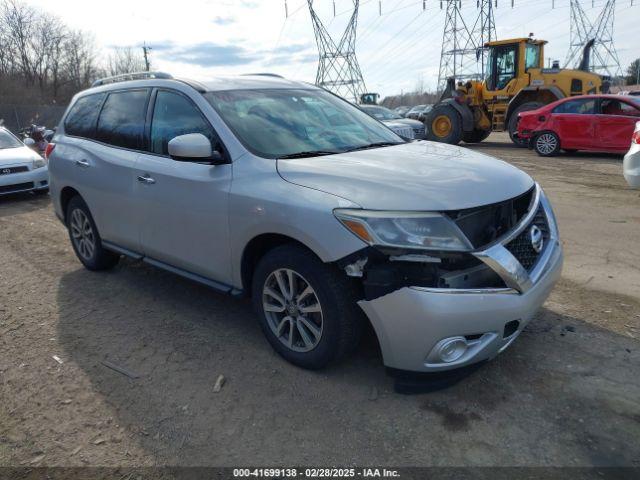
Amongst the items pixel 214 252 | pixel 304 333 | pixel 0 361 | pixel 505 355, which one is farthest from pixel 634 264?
pixel 0 361

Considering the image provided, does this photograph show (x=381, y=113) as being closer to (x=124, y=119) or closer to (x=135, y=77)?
(x=135, y=77)

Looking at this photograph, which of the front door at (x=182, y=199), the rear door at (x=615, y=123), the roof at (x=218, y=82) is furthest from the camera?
the rear door at (x=615, y=123)

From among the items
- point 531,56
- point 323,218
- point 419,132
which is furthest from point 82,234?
point 531,56

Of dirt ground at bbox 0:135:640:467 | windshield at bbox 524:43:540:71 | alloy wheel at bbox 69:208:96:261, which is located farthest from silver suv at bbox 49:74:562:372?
windshield at bbox 524:43:540:71

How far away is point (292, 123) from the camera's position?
3678mm

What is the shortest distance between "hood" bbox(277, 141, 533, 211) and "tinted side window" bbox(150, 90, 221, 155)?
818 millimetres

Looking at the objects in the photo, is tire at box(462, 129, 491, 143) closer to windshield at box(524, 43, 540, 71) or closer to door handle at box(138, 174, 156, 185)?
windshield at box(524, 43, 540, 71)

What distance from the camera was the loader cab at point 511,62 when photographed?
53.4ft

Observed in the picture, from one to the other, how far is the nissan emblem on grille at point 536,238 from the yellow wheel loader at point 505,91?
13.2m

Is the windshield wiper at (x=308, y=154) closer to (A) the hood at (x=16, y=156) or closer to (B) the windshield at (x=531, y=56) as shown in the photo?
(A) the hood at (x=16, y=156)

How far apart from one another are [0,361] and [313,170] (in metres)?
2.58

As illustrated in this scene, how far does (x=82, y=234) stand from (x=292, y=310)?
3.08 metres

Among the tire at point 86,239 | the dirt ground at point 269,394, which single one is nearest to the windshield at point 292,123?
the dirt ground at point 269,394

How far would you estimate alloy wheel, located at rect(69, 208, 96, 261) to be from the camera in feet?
16.5
